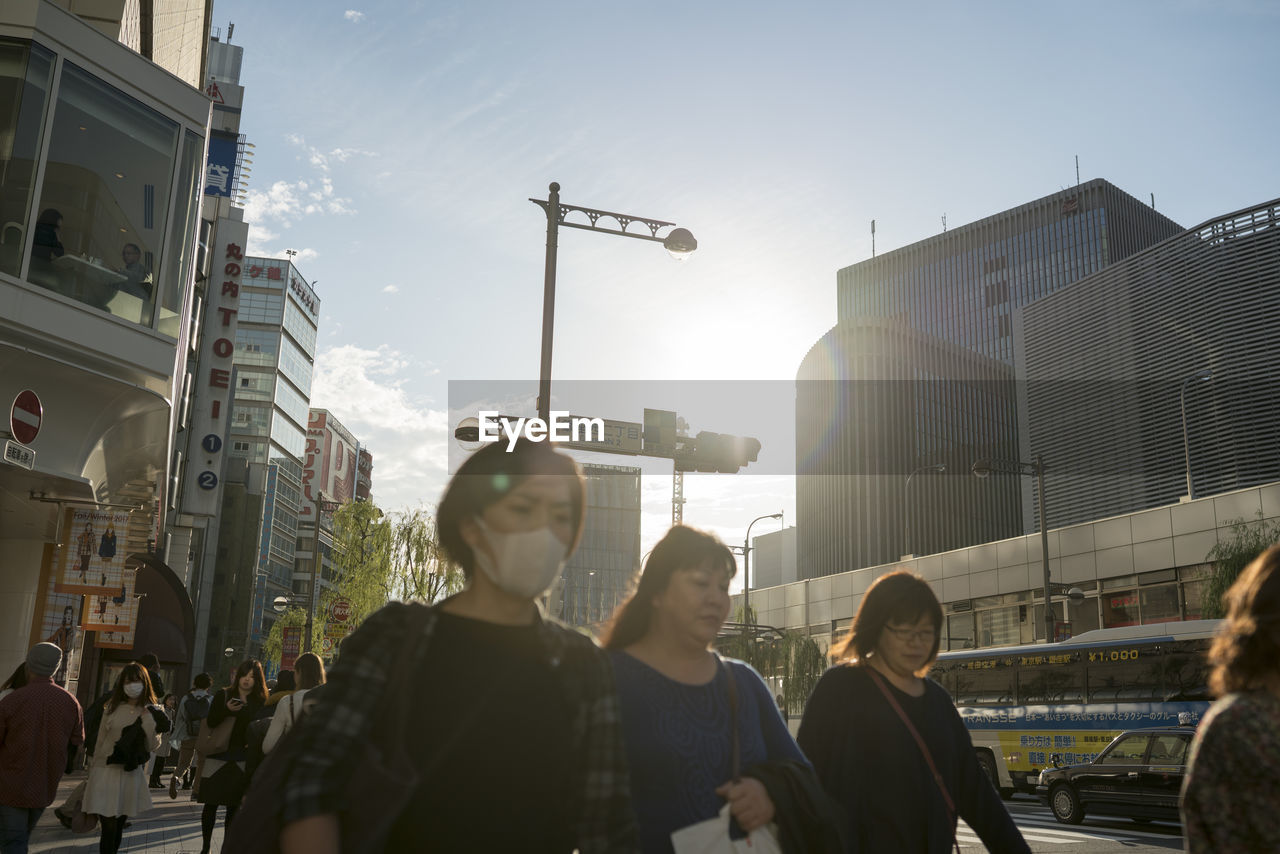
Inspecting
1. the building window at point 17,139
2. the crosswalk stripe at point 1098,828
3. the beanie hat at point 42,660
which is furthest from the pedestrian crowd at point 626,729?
the crosswalk stripe at point 1098,828

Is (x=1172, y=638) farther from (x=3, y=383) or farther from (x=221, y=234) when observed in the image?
(x=221, y=234)

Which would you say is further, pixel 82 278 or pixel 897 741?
pixel 82 278

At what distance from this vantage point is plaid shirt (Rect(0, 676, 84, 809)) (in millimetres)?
6727

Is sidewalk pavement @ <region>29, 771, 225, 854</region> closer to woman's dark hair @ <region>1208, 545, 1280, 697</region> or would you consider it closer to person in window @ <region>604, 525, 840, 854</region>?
person in window @ <region>604, 525, 840, 854</region>

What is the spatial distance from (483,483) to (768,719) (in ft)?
4.50

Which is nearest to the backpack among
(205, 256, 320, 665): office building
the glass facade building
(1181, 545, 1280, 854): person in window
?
(1181, 545, 1280, 854): person in window

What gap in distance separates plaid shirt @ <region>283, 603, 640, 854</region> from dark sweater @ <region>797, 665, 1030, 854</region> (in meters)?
1.42

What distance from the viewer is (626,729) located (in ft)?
10.4

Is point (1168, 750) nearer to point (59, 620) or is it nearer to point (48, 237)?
point (48, 237)

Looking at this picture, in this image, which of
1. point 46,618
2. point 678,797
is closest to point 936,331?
point 46,618

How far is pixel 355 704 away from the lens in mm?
2156

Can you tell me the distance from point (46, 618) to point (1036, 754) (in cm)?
1840

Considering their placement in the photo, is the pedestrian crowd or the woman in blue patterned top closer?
the pedestrian crowd

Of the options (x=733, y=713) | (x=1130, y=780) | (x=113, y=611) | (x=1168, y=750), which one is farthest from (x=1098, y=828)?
(x=113, y=611)
